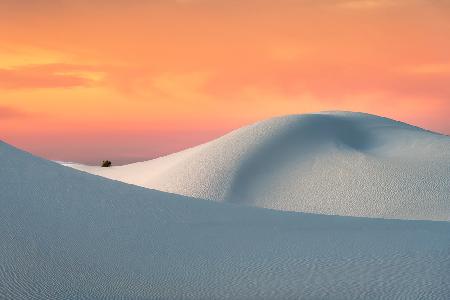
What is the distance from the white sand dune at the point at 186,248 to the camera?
11586mm

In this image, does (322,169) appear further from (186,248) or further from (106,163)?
(106,163)

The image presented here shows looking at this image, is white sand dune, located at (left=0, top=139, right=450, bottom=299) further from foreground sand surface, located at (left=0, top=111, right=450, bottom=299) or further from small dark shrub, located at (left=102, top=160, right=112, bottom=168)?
small dark shrub, located at (left=102, top=160, right=112, bottom=168)

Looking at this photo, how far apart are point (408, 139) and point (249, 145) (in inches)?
524

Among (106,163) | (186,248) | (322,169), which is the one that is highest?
(322,169)

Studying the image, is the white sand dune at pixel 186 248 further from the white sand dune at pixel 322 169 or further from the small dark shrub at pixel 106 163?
the small dark shrub at pixel 106 163

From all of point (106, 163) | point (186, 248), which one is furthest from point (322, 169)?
point (106, 163)

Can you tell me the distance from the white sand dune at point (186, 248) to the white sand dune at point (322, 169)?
16.5 metres

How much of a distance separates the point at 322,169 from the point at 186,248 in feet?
88.2

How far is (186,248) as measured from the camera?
1426 cm

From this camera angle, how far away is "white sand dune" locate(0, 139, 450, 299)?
456 inches

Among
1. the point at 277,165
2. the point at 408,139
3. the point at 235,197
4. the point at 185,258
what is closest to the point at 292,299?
the point at 185,258

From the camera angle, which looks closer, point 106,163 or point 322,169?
point 322,169

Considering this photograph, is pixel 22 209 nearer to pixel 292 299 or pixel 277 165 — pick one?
pixel 292 299

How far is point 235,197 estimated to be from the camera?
38.2 metres
